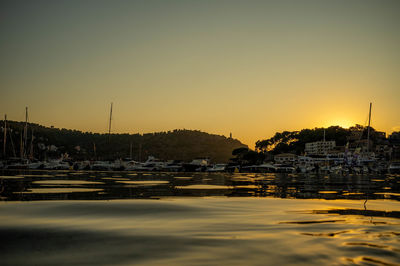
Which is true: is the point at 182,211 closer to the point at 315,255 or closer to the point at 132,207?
the point at 132,207

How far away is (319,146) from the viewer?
154m

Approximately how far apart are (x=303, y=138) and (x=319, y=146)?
13.2m

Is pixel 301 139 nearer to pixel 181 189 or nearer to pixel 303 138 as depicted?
pixel 303 138

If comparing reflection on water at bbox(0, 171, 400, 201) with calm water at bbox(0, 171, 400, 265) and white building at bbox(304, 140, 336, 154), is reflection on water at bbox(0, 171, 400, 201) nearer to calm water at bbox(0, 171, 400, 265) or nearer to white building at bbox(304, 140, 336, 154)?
calm water at bbox(0, 171, 400, 265)

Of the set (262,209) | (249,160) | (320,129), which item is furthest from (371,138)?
(262,209)

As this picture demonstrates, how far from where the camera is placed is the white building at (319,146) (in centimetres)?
15144

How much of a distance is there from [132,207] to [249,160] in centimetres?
13175

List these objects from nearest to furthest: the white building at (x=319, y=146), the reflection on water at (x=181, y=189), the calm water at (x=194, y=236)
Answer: the calm water at (x=194, y=236), the reflection on water at (x=181, y=189), the white building at (x=319, y=146)

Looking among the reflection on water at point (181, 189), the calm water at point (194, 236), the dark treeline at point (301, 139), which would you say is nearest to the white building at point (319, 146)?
the dark treeline at point (301, 139)

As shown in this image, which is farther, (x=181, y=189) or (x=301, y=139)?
(x=301, y=139)

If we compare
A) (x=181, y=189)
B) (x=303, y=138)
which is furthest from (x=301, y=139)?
(x=181, y=189)

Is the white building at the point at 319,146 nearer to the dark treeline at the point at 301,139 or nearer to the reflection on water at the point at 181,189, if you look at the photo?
the dark treeline at the point at 301,139

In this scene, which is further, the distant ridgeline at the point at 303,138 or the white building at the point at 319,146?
the distant ridgeline at the point at 303,138

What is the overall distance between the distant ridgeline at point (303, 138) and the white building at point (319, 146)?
4.44 metres
